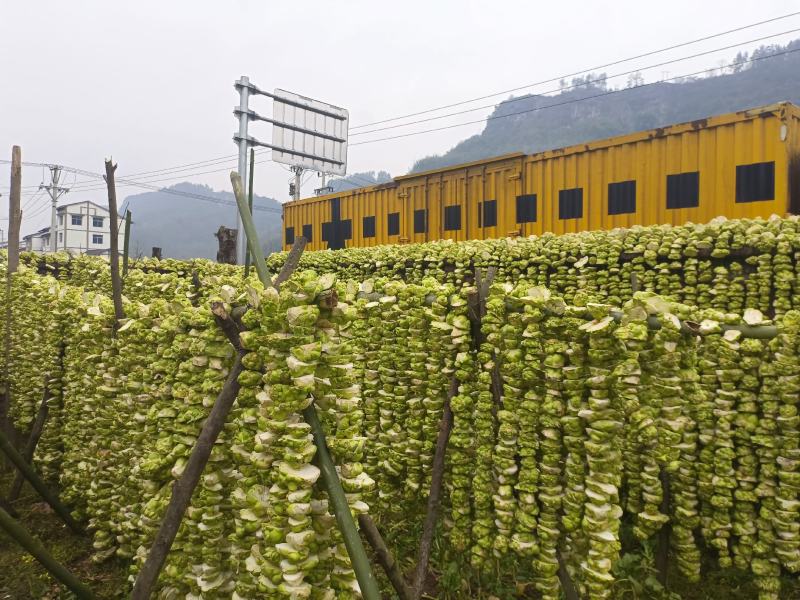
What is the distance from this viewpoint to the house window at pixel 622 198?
9758mm

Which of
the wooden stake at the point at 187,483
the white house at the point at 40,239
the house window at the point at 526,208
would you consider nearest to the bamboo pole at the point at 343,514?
the wooden stake at the point at 187,483

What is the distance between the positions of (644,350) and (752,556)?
6.45 feet

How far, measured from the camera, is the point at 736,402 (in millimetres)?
3621

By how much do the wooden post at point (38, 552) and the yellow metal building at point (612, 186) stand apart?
9779mm

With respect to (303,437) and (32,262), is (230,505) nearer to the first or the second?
(303,437)

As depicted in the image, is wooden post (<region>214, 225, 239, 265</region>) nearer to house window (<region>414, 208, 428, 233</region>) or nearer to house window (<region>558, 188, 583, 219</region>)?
house window (<region>414, 208, 428, 233</region>)

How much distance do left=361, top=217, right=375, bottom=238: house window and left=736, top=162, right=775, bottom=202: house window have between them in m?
9.02

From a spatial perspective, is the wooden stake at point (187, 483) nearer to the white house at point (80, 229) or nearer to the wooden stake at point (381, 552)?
the wooden stake at point (381, 552)

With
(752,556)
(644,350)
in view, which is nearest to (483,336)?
(644,350)

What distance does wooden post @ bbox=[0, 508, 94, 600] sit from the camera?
273 centimetres

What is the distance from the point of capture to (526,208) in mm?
11344

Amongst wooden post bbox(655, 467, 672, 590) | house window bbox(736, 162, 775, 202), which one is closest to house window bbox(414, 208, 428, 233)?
house window bbox(736, 162, 775, 202)

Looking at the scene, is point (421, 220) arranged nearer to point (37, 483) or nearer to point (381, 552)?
point (37, 483)

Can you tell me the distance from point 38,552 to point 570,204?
10.1 meters
